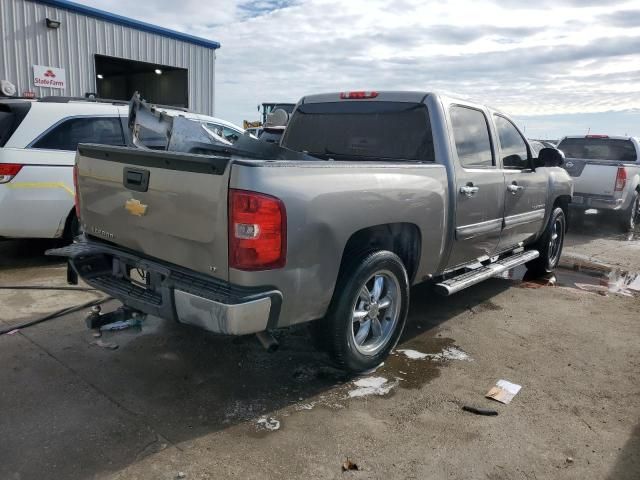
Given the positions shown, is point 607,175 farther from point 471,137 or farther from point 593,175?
point 471,137

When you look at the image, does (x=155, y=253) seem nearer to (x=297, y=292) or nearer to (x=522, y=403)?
(x=297, y=292)

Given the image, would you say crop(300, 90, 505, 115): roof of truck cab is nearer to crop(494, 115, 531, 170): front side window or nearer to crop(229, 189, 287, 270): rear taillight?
crop(494, 115, 531, 170): front side window

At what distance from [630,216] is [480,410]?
9.20 meters

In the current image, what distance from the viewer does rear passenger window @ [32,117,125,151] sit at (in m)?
5.84

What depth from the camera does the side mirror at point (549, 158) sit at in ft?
18.5

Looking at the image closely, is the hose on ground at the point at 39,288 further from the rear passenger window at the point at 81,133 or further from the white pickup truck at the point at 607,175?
the white pickup truck at the point at 607,175

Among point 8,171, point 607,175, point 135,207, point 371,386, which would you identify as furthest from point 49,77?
point 607,175

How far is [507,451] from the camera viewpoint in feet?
9.60

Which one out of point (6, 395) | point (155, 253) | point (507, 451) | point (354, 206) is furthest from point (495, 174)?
point (6, 395)

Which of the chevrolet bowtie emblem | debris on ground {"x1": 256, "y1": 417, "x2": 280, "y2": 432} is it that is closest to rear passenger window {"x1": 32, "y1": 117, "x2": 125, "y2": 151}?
the chevrolet bowtie emblem

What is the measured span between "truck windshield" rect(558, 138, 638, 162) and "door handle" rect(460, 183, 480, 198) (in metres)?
7.82

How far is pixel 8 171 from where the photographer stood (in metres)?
5.52

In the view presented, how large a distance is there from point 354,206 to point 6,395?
A: 2459 millimetres

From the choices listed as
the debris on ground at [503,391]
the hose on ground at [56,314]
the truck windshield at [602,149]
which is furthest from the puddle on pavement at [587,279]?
the hose on ground at [56,314]
